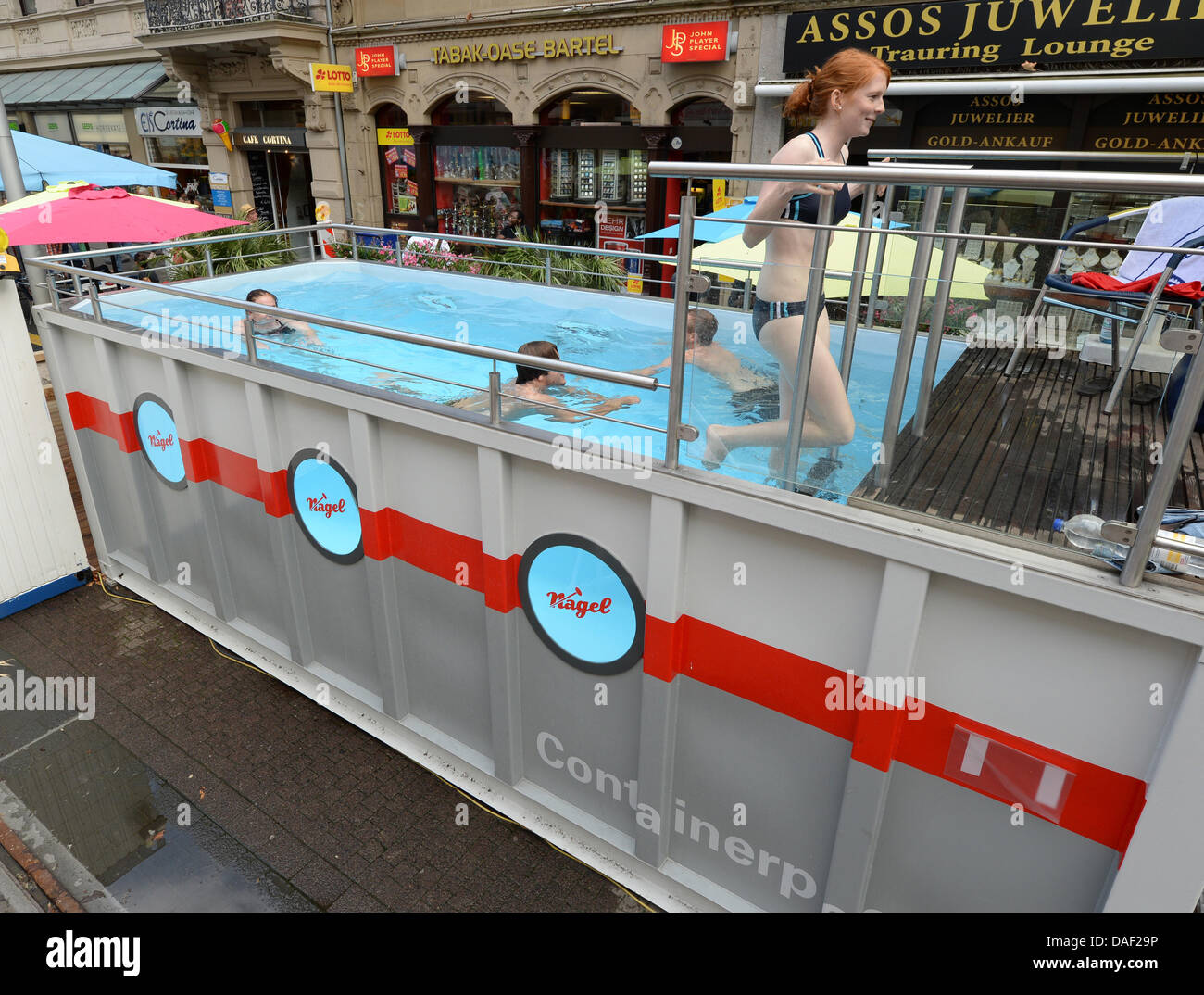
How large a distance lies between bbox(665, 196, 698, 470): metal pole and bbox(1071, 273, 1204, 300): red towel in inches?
49.9

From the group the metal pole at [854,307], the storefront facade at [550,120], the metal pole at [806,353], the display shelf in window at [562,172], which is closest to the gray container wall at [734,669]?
the metal pole at [806,353]

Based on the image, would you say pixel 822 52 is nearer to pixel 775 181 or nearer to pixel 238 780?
pixel 775 181

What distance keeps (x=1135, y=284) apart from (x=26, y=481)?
7524mm

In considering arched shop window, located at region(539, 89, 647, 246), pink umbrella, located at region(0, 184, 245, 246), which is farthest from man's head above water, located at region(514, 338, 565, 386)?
arched shop window, located at region(539, 89, 647, 246)

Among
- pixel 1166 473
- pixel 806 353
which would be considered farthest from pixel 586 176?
pixel 1166 473

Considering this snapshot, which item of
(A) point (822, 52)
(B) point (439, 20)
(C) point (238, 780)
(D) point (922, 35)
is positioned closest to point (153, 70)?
(B) point (439, 20)

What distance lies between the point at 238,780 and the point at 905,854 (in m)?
3.76

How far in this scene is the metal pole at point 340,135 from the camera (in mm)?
16547

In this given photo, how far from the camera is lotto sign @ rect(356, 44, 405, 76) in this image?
15.9 meters

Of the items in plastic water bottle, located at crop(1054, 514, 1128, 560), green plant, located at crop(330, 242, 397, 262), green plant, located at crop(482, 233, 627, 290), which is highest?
plastic water bottle, located at crop(1054, 514, 1128, 560)

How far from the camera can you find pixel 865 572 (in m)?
2.80

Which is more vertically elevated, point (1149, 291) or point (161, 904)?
point (1149, 291)

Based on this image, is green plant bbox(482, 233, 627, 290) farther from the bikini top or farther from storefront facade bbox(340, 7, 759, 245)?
the bikini top

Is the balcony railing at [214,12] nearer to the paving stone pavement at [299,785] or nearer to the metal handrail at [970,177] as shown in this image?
the paving stone pavement at [299,785]
